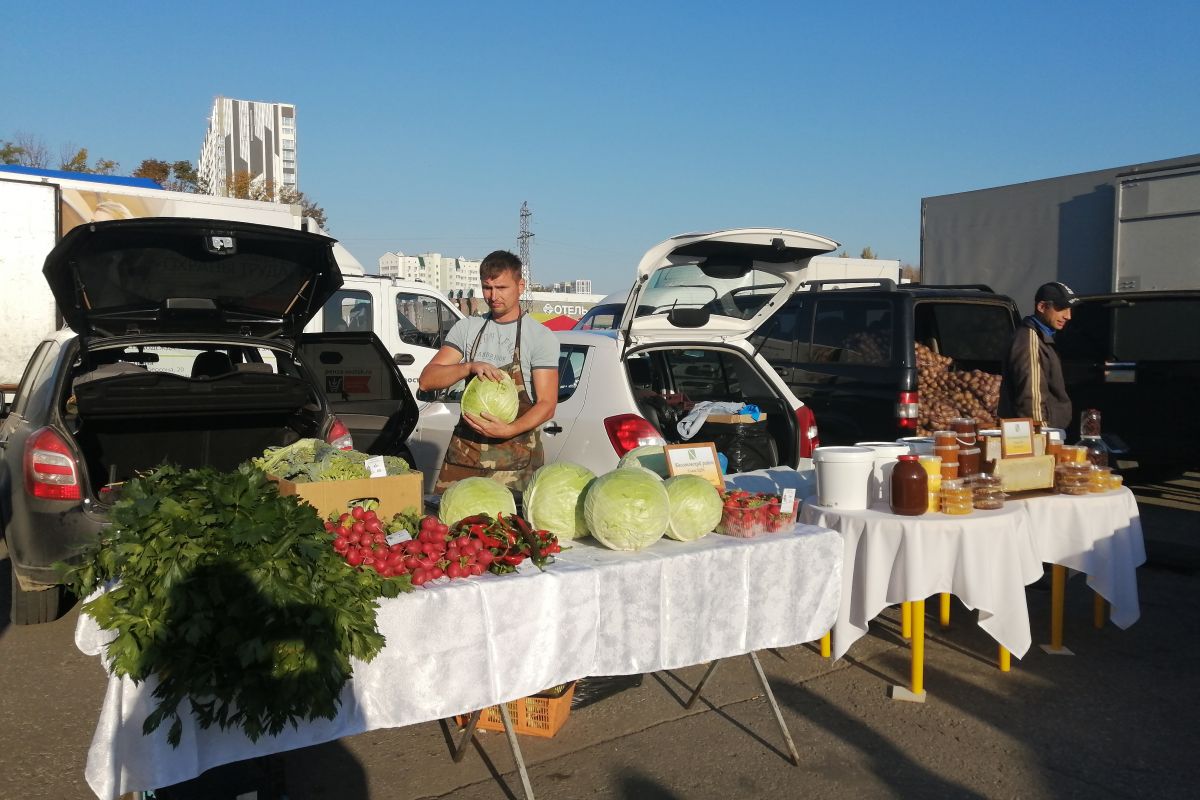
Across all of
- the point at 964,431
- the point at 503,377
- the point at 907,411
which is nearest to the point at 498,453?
the point at 503,377

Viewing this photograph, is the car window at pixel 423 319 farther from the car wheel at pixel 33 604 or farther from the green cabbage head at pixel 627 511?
the green cabbage head at pixel 627 511

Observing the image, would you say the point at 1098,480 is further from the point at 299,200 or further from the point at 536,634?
the point at 299,200

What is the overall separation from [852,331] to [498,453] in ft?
15.9

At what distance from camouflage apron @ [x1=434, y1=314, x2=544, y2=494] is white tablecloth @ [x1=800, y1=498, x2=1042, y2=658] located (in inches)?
53.9

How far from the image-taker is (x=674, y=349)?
6328mm

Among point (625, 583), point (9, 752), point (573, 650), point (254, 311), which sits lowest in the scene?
point (9, 752)

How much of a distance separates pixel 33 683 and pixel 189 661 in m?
3.01

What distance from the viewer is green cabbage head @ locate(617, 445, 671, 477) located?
3.85 meters

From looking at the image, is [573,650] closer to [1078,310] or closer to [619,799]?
[619,799]

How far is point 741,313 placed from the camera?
6.47 m

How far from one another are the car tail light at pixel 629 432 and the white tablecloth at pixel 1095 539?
2.03m

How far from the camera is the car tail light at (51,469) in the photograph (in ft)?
15.4

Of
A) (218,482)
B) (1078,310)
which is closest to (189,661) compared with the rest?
(218,482)

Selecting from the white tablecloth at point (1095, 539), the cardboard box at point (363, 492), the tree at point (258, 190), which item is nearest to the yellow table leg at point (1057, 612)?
the white tablecloth at point (1095, 539)
